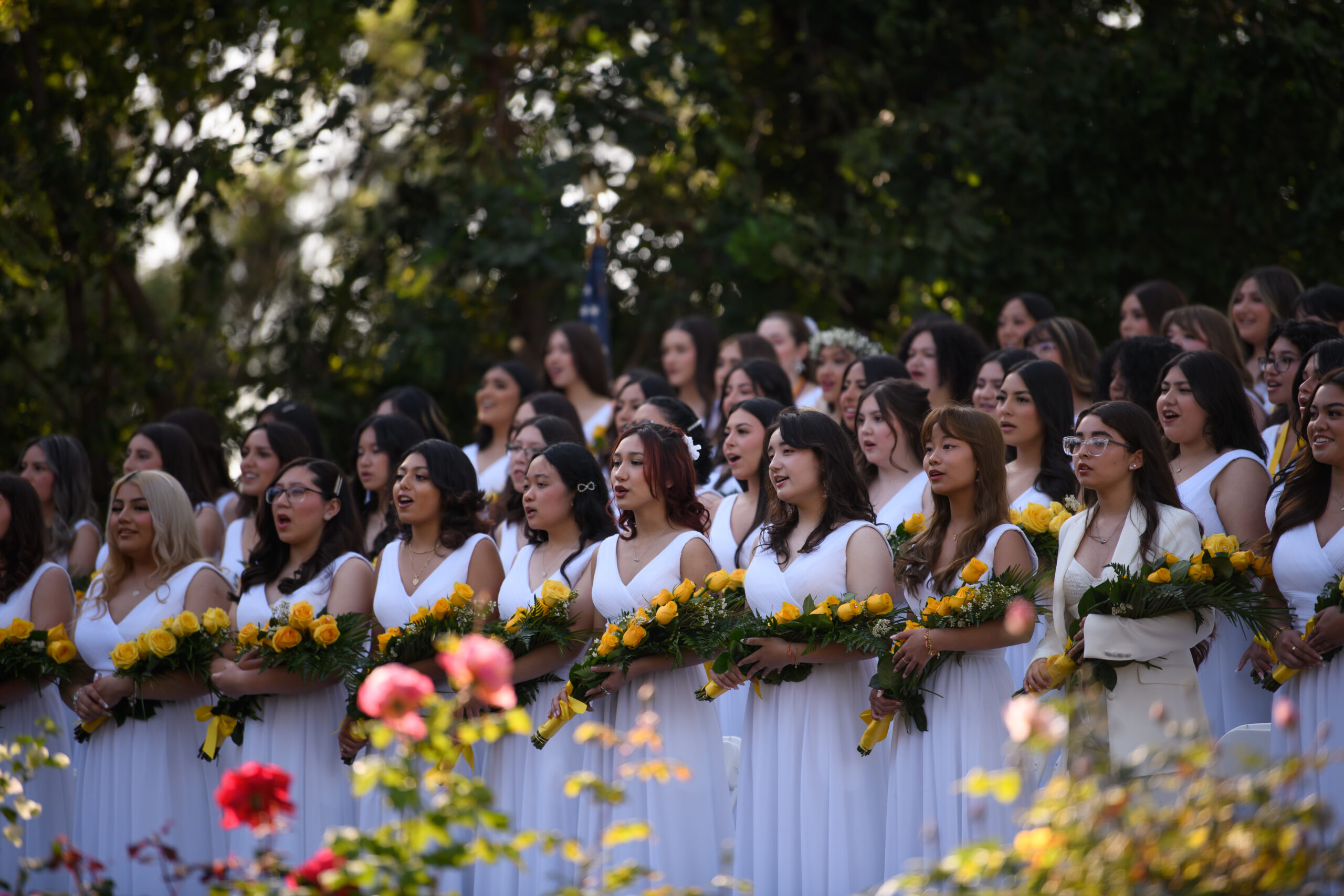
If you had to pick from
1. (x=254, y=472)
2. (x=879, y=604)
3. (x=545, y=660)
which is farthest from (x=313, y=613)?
(x=879, y=604)

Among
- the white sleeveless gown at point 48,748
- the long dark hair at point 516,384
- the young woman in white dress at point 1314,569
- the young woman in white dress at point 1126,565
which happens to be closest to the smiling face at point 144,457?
the white sleeveless gown at point 48,748

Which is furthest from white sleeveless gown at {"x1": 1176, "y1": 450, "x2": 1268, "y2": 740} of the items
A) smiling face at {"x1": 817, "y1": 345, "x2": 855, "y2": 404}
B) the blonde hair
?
the blonde hair

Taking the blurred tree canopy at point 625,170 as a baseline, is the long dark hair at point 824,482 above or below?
below

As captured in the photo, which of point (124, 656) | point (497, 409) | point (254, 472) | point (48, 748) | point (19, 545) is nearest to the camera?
point (124, 656)

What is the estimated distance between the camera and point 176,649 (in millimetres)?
6516

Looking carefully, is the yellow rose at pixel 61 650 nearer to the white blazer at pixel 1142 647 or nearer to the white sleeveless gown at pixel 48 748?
the white sleeveless gown at pixel 48 748

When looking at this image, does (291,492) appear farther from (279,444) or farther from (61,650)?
(279,444)

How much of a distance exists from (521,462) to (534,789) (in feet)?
7.14

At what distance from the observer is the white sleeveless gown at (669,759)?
5.90 metres

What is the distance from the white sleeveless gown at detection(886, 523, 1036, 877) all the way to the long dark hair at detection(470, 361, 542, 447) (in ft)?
15.7

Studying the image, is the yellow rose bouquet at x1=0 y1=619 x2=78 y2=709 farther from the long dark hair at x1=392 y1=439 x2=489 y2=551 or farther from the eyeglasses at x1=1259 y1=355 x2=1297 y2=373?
the eyeglasses at x1=1259 y1=355 x2=1297 y2=373

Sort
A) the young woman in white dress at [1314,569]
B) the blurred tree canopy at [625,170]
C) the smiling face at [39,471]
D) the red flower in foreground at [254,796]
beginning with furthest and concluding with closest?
the blurred tree canopy at [625,170] < the smiling face at [39,471] < the young woman in white dress at [1314,569] < the red flower in foreground at [254,796]

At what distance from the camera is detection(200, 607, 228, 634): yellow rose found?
21.6 ft

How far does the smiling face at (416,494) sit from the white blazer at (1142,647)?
3163mm
